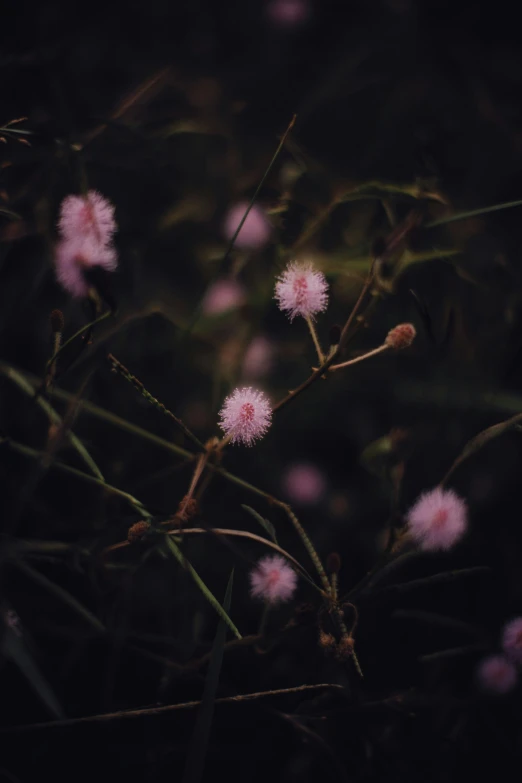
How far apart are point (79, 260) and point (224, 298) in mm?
365

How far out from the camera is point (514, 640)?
72cm

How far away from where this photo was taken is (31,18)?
1.09 m

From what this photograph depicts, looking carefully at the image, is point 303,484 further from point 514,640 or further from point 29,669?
point 29,669

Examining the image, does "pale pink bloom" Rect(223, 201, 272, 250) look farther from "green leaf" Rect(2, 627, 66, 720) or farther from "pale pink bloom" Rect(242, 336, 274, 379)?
"green leaf" Rect(2, 627, 66, 720)

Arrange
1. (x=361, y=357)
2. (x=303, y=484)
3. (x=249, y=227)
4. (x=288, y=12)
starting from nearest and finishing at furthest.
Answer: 1. (x=361, y=357)
2. (x=303, y=484)
3. (x=249, y=227)
4. (x=288, y=12)

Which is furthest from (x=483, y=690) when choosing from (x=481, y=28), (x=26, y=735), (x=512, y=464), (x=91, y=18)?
(x=91, y=18)

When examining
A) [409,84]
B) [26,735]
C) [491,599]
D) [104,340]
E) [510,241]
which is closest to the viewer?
[104,340]

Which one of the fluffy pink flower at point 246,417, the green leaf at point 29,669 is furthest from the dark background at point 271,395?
the fluffy pink flower at point 246,417

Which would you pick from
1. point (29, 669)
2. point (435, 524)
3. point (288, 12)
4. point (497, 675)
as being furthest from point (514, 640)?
point (288, 12)

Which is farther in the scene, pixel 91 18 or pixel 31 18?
pixel 91 18

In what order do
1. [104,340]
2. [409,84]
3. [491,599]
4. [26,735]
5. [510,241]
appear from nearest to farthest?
[104,340] < [26,735] < [491,599] < [510,241] < [409,84]

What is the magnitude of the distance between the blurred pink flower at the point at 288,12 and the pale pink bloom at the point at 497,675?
52.6 inches

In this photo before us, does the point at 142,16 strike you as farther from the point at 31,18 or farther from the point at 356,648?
the point at 356,648

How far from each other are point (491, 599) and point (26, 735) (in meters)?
0.72
